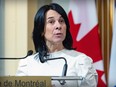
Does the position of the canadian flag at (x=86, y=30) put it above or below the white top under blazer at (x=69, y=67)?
above

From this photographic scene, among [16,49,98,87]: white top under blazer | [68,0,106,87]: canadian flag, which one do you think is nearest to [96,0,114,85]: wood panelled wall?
[68,0,106,87]: canadian flag

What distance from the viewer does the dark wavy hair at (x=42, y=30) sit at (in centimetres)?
251

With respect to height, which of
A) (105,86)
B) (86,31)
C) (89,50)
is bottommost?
(105,86)

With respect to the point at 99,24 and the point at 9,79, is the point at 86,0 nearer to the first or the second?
the point at 99,24

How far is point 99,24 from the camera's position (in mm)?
2525

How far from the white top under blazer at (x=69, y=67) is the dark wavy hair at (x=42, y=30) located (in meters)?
0.06

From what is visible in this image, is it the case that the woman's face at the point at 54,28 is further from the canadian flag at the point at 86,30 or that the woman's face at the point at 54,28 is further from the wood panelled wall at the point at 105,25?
the wood panelled wall at the point at 105,25

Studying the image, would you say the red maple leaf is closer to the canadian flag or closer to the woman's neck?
the canadian flag

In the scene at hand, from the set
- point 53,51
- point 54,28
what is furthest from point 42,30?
point 53,51

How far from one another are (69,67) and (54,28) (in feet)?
1.17

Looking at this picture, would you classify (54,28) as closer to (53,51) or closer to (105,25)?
(53,51)

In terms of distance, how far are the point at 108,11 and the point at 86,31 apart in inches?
10.1

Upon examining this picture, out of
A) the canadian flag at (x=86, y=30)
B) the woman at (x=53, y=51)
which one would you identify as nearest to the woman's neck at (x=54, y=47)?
the woman at (x=53, y=51)

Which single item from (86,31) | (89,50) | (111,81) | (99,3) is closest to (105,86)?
(111,81)
